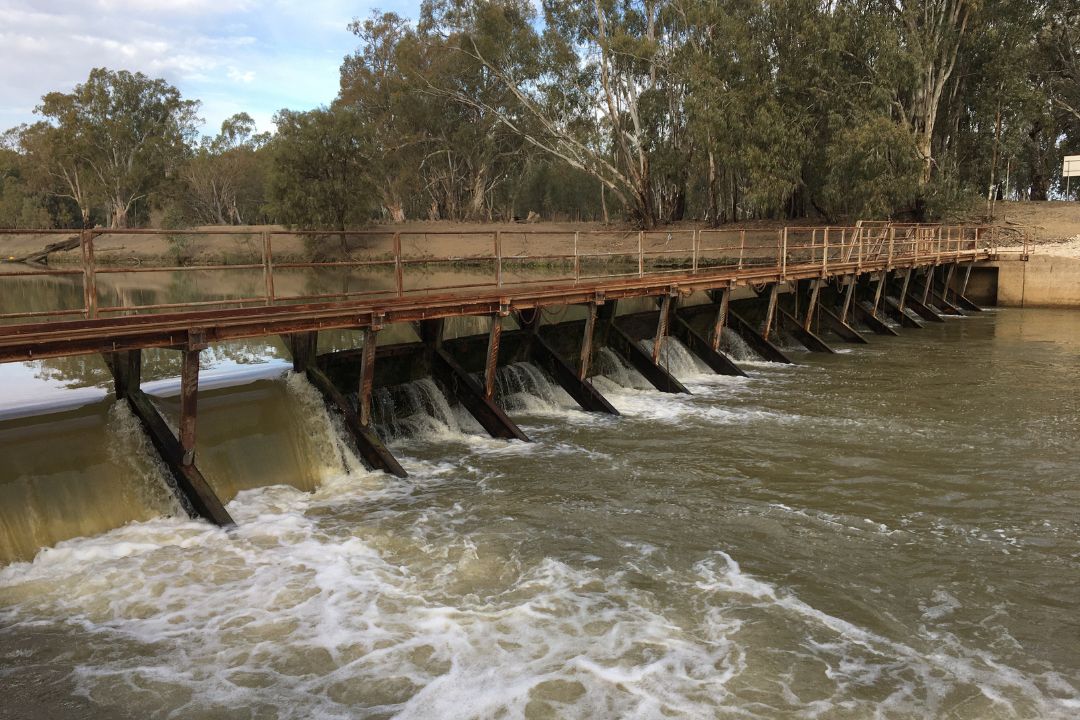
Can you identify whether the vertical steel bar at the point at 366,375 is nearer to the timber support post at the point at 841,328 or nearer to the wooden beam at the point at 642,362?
the wooden beam at the point at 642,362

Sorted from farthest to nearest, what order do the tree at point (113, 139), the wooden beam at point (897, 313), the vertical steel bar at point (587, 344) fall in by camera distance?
the tree at point (113, 139) < the wooden beam at point (897, 313) < the vertical steel bar at point (587, 344)

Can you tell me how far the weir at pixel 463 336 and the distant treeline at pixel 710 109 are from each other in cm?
866

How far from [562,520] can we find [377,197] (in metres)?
48.5

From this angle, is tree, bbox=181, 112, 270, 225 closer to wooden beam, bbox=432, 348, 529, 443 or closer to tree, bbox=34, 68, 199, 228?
tree, bbox=34, 68, 199, 228

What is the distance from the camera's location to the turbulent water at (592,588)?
519 centimetres

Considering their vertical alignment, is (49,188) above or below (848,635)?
above

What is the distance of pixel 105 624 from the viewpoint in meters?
6.03

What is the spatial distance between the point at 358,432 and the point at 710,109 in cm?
2943

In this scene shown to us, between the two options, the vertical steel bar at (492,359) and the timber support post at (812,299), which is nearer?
the vertical steel bar at (492,359)

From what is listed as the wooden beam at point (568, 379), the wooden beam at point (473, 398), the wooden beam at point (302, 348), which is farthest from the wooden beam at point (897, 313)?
the wooden beam at point (302, 348)

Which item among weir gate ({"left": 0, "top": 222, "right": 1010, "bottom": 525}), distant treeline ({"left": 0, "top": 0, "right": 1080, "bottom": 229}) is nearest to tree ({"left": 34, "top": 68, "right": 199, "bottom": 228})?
distant treeline ({"left": 0, "top": 0, "right": 1080, "bottom": 229})

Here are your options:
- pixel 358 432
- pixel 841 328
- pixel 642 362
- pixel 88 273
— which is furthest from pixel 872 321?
pixel 88 273

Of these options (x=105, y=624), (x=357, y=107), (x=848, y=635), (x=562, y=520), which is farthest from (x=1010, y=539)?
(x=357, y=107)

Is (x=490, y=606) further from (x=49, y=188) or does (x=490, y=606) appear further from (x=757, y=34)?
(x=49, y=188)
